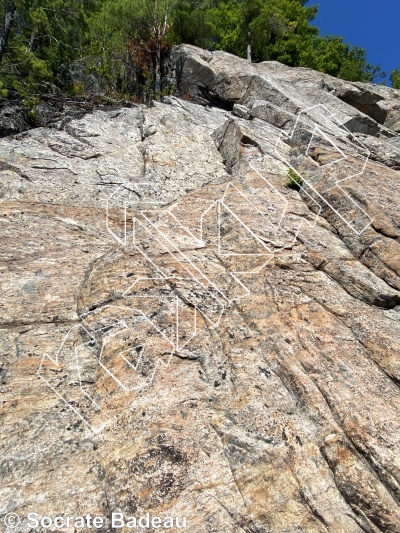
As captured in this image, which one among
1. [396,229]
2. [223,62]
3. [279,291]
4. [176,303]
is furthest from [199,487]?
[223,62]

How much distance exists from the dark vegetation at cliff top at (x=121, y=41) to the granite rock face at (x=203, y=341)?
6.17 metres

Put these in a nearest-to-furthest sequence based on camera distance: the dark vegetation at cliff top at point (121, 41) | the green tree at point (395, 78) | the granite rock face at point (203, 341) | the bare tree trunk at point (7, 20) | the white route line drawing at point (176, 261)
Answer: the granite rock face at point (203, 341), the white route line drawing at point (176, 261), the bare tree trunk at point (7, 20), the dark vegetation at cliff top at point (121, 41), the green tree at point (395, 78)

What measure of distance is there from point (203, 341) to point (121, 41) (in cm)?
2104

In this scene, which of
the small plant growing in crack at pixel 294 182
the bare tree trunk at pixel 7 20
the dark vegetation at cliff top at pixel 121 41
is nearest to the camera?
the small plant growing in crack at pixel 294 182

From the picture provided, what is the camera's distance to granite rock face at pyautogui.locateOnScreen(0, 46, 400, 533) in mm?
4223

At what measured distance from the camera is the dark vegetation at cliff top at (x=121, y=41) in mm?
14312

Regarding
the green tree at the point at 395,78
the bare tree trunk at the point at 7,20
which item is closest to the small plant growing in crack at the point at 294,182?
the bare tree trunk at the point at 7,20

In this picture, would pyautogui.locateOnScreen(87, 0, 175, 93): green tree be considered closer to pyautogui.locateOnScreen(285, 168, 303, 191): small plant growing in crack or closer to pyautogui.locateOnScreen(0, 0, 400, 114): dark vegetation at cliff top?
pyautogui.locateOnScreen(0, 0, 400, 114): dark vegetation at cliff top

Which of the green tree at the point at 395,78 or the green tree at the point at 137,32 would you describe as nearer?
the green tree at the point at 137,32

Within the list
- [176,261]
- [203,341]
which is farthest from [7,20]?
[203,341]

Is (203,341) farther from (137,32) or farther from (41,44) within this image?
(137,32)

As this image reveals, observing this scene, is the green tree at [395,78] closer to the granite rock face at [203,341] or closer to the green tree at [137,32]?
the green tree at [137,32]

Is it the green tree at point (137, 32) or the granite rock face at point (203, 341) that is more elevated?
the green tree at point (137, 32)

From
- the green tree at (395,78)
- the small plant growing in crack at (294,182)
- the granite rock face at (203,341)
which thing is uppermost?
the green tree at (395,78)
